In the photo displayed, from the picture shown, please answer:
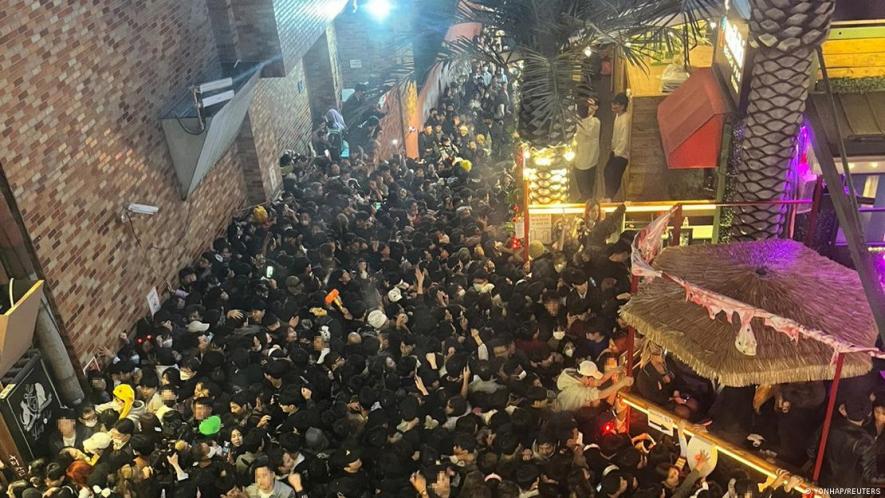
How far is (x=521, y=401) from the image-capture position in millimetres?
8109

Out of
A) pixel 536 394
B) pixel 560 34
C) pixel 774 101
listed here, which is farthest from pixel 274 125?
pixel 774 101

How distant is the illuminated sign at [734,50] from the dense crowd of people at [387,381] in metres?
2.50

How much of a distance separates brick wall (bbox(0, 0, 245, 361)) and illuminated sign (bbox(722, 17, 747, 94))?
799 cm

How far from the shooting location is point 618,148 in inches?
500

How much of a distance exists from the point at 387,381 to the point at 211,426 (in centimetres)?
187

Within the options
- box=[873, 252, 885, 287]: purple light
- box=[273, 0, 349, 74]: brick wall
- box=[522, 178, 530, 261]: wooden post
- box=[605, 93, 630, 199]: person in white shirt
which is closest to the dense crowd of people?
box=[522, 178, 530, 261]: wooden post

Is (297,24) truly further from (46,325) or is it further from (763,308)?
(763,308)

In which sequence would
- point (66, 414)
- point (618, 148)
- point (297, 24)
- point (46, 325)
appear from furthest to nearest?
point (297, 24)
point (618, 148)
point (46, 325)
point (66, 414)

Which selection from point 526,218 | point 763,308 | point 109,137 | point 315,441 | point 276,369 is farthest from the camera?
point 526,218

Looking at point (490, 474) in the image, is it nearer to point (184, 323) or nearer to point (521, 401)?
point (521, 401)

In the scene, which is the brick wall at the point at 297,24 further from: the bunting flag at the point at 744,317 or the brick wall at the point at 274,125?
the bunting flag at the point at 744,317

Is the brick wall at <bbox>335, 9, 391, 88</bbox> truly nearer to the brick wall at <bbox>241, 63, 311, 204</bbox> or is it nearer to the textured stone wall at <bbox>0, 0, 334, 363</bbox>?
the brick wall at <bbox>241, 63, 311, 204</bbox>

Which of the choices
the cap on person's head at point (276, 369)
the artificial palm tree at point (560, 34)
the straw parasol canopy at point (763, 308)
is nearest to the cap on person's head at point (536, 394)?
the straw parasol canopy at point (763, 308)

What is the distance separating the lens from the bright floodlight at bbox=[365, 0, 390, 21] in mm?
19000
